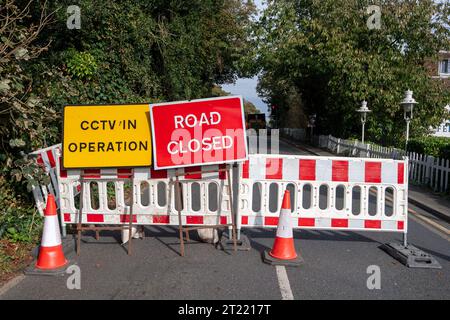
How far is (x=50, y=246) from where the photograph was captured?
181 inches

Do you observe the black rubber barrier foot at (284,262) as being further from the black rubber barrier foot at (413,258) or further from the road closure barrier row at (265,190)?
the black rubber barrier foot at (413,258)

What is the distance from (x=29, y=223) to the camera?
576 centimetres

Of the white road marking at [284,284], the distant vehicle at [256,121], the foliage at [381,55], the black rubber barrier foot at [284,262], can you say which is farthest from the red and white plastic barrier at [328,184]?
the distant vehicle at [256,121]

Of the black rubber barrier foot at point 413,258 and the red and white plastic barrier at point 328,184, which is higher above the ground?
the red and white plastic barrier at point 328,184

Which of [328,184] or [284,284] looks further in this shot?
[328,184]

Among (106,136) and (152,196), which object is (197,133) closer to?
(152,196)

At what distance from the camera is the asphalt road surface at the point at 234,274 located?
403cm

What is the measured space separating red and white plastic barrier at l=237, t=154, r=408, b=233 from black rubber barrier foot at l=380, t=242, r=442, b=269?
0.88 feet

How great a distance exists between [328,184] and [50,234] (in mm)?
3515

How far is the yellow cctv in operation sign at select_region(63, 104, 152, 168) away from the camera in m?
5.35

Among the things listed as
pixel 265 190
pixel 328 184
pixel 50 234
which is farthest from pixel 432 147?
pixel 50 234

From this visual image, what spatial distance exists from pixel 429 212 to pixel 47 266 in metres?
7.63

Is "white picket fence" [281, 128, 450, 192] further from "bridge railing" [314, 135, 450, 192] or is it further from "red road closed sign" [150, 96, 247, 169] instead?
"red road closed sign" [150, 96, 247, 169]

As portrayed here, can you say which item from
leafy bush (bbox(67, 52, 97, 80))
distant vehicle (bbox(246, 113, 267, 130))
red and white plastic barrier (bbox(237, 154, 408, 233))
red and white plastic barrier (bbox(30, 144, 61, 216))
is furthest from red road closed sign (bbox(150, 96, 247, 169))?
distant vehicle (bbox(246, 113, 267, 130))
